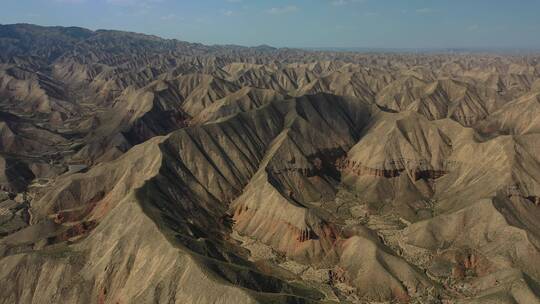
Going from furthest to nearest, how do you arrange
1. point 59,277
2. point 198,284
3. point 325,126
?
point 325,126, point 59,277, point 198,284

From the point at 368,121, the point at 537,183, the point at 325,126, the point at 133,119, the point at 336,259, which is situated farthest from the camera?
the point at 133,119

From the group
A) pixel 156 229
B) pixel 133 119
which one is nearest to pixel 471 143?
pixel 156 229

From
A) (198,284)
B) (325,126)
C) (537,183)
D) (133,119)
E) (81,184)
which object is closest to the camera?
(198,284)

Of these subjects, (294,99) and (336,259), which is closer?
(336,259)

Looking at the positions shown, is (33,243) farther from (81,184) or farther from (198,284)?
(198,284)

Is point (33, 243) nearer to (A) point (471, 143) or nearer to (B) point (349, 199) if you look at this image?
(B) point (349, 199)

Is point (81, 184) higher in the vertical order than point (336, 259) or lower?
higher

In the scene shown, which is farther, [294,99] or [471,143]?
[294,99]

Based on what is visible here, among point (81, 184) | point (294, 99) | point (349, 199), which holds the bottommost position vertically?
point (349, 199)

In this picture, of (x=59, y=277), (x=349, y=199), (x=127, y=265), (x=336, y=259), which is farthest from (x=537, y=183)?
(x=59, y=277)
